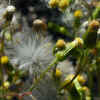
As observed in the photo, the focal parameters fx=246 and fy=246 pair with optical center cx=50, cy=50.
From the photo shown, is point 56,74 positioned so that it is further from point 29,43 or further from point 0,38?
point 0,38

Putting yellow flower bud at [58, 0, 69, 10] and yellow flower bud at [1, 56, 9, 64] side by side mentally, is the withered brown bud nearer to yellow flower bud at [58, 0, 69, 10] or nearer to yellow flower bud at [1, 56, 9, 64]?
yellow flower bud at [58, 0, 69, 10]

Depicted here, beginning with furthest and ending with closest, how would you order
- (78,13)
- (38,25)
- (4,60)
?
(78,13), (4,60), (38,25)

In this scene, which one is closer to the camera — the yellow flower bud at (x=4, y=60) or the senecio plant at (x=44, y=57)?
the senecio plant at (x=44, y=57)

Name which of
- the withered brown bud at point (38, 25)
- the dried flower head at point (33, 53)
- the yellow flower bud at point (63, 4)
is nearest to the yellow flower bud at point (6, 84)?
the dried flower head at point (33, 53)

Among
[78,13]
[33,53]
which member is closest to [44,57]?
[33,53]

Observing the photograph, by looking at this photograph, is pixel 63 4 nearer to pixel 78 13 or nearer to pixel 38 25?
pixel 38 25

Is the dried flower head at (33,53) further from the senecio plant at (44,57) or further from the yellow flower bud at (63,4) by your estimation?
the yellow flower bud at (63,4)

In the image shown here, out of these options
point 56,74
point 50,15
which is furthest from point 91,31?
point 50,15

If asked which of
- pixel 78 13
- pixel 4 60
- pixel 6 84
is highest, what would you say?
pixel 78 13

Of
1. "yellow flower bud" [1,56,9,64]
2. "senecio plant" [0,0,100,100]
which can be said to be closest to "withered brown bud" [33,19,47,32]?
"senecio plant" [0,0,100,100]
